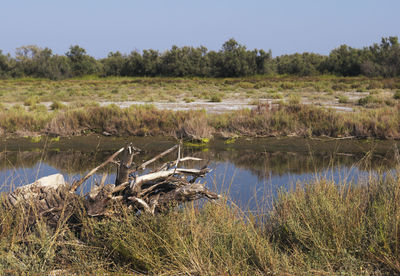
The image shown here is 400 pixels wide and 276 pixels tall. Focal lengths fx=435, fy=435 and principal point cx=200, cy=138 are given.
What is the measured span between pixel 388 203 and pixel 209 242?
6.50 ft

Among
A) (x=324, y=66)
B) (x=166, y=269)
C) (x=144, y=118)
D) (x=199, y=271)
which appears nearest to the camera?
(x=199, y=271)

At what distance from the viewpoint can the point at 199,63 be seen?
59656 millimetres

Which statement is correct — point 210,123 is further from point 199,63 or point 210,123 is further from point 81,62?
point 81,62

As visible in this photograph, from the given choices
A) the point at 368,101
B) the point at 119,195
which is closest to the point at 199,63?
the point at 368,101

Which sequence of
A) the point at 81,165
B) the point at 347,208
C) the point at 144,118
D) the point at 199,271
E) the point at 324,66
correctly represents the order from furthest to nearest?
the point at 324,66 < the point at 144,118 < the point at 81,165 < the point at 347,208 < the point at 199,271

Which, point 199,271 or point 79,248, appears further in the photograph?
point 79,248

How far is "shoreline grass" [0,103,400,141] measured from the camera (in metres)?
13.4

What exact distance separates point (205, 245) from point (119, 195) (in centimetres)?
110

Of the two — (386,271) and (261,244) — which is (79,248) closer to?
(261,244)

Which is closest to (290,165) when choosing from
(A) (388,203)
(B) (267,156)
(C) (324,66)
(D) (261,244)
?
(B) (267,156)

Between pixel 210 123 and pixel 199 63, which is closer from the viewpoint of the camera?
pixel 210 123

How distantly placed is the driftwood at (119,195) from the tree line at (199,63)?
50.2 m

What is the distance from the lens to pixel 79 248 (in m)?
4.31

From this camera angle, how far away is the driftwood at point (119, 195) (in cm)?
439
